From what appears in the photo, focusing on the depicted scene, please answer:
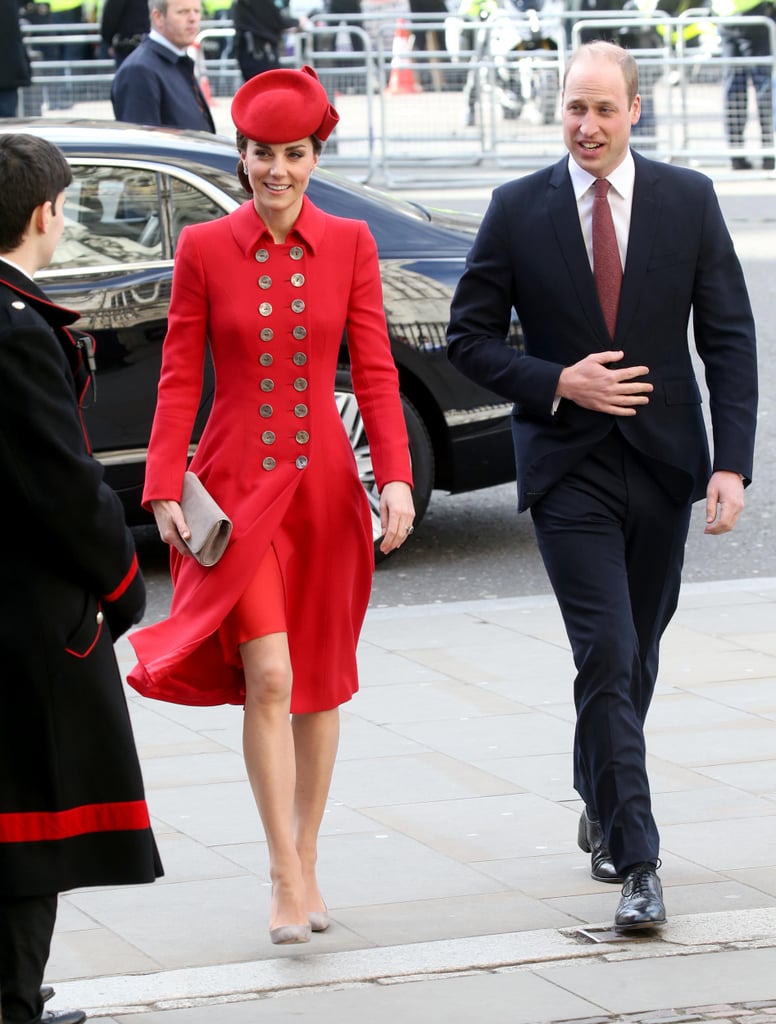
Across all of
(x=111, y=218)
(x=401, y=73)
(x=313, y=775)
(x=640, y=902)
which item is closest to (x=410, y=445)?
(x=111, y=218)

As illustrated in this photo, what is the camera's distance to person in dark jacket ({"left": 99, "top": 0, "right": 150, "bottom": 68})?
15102 millimetres

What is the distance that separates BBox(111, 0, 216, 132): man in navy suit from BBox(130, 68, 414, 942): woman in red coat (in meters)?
6.02

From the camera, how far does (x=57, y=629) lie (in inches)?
142

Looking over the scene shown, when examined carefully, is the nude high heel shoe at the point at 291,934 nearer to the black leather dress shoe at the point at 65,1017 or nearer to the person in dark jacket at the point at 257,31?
the black leather dress shoe at the point at 65,1017

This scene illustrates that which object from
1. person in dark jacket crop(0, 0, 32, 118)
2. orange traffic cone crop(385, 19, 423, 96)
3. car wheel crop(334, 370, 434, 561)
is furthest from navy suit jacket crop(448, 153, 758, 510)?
orange traffic cone crop(385, 19, 423, 96)

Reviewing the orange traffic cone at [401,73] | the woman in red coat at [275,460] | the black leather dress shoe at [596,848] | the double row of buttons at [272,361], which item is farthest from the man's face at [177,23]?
the orange traffic cone at [401,73]

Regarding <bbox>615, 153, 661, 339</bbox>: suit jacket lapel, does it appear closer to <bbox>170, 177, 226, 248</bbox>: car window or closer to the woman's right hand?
the woman's right hand

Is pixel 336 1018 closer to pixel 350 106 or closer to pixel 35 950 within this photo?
pixel 35 950

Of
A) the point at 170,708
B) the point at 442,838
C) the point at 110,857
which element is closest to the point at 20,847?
the point at 110,857

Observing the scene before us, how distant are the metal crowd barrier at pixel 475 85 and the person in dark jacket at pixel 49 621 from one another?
1557cm

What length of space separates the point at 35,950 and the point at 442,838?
5.30 ft

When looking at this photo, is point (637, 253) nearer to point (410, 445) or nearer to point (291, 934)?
point (291, 934)

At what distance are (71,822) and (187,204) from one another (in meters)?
4.53

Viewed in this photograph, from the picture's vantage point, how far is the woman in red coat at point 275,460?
4406 millimetres
